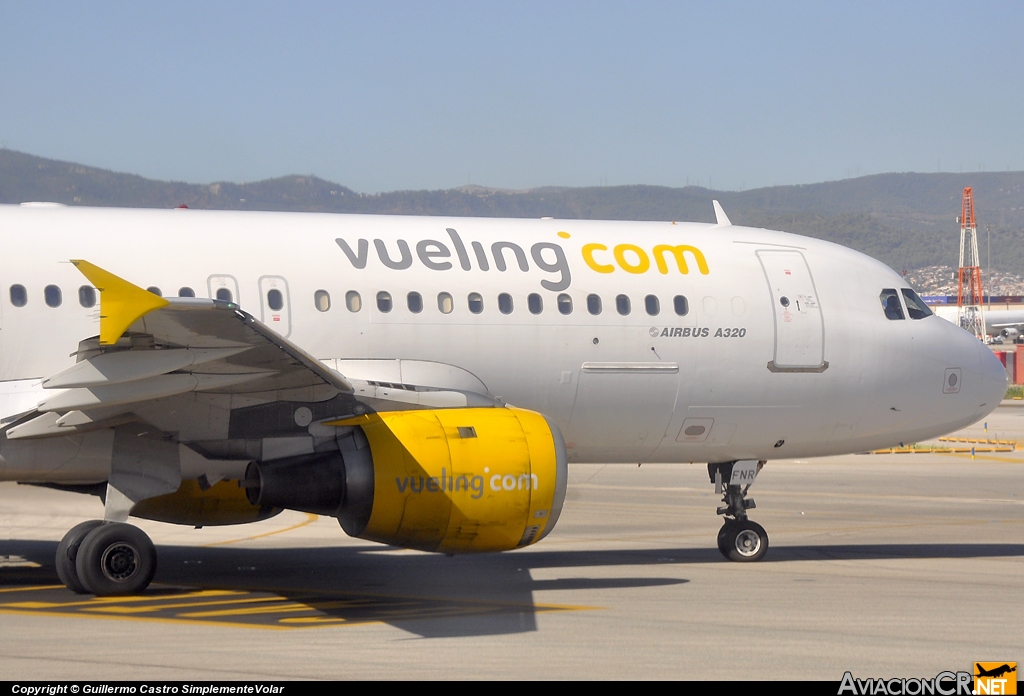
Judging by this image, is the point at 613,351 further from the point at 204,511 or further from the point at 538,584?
the point at 204,511

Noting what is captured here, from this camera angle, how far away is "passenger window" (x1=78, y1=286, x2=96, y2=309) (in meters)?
12.0

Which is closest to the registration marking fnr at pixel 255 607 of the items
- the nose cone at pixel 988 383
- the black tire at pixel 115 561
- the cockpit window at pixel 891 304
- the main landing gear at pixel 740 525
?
the black tire at pixel 115 561

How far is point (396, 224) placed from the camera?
13594mm

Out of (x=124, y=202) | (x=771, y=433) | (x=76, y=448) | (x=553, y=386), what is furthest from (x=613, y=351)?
(x=124, y=202)

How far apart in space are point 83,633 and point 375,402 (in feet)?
11.2

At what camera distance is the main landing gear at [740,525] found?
14.9m

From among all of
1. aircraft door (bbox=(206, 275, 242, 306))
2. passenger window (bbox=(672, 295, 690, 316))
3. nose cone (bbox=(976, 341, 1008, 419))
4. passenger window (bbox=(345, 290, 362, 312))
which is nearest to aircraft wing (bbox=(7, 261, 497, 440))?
passenger window (bbox=(345, 290, 362, 312))

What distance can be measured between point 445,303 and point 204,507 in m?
3.56

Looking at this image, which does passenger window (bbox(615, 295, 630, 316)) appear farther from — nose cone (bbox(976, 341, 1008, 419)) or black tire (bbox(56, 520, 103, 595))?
black tire (bbox(56, 520, 103, 595))

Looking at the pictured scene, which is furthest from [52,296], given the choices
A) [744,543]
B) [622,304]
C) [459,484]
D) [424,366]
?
[744,543]

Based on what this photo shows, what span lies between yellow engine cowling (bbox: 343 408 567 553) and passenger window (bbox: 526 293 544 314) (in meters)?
2.64

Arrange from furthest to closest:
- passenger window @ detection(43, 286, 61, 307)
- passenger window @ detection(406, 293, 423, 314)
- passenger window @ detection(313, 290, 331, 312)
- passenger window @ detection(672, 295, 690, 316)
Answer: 1. passenger window @ detection(672, 295, 690, 316)
2. passenger window @ detection(406, 293, 423, 314)
3. passenger window @ detection(313, 290, 331, 312)
4. passenger window @ detection(43, 286, 61, 307)

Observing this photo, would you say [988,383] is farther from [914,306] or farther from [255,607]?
[255,607]

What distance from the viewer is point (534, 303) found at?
13.5 metres
